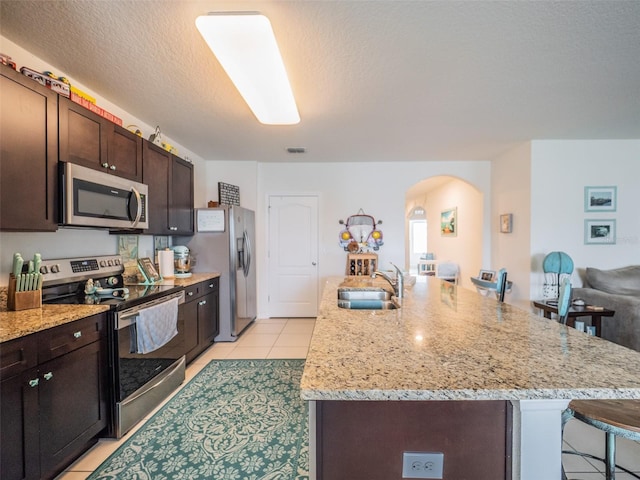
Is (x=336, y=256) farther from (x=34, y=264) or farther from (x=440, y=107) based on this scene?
(x=34, y=264)

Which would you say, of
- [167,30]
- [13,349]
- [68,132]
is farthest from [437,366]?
[68,132]

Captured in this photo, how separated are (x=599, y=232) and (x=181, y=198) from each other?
5227mm

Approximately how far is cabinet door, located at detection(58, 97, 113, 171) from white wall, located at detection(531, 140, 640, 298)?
181 inches

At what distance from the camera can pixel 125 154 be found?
2.35 metres

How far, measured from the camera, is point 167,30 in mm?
1669

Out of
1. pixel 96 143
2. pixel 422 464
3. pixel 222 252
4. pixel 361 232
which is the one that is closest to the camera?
pixel 422 464

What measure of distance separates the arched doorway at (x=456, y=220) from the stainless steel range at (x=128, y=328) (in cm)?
375

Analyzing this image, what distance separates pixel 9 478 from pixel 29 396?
33 cm

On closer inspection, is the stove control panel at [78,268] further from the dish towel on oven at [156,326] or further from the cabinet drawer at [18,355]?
the cabinet drawer at [18,355]

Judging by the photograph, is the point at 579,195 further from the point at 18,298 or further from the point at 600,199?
the point at 18,298

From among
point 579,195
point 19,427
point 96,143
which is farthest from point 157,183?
point 579,195

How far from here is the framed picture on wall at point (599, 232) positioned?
143 inches

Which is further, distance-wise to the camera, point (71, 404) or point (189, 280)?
point (189, 280)

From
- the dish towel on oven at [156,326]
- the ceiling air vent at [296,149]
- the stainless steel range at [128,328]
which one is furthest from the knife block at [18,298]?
the ceiling air vent at [296,149]
